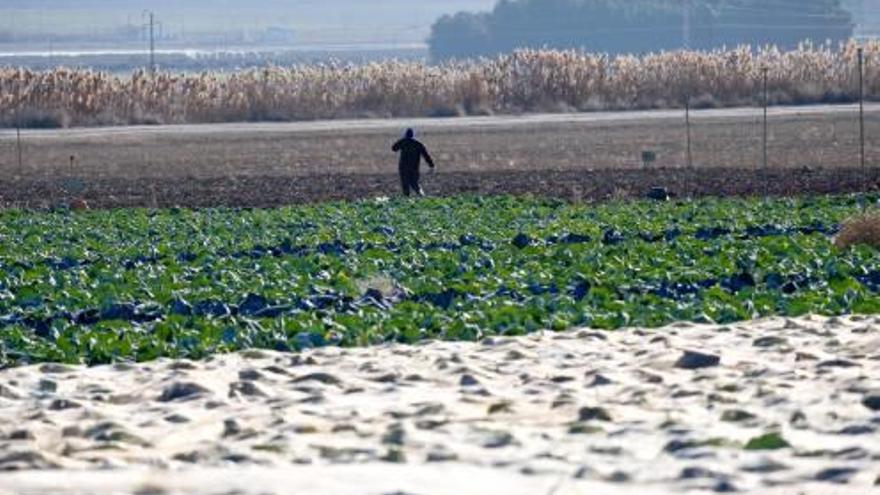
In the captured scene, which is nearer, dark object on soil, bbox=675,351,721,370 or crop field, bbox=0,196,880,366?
dark object on soil, bbox=675,351,721,370

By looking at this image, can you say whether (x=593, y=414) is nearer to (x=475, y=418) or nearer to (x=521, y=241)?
(x=475, y=418)

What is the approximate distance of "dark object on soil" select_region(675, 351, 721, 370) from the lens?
13.7m

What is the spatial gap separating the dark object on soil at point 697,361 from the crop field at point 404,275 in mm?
2185

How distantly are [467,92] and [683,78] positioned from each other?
7.23 metres

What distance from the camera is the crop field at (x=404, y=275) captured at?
16.2m

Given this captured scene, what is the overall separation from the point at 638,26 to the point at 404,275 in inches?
4884

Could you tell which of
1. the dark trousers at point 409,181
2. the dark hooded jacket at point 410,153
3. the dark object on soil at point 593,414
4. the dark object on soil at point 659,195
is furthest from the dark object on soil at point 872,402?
the dark trousers at point 409,181

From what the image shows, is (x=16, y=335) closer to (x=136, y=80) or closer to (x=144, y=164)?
(x=144, y=164)

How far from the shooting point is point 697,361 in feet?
45.4

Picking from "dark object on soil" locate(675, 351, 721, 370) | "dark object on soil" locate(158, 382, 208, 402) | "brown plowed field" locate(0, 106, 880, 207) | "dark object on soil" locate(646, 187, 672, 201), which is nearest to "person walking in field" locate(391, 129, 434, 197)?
"brown plowed field" locate(0, 106, 880, 207)

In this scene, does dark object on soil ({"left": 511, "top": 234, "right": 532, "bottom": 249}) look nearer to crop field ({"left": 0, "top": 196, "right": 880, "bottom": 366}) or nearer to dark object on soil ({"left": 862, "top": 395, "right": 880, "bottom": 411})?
crop field ({"left": 0, "top": 196, "right": 880, "bottom": 366})

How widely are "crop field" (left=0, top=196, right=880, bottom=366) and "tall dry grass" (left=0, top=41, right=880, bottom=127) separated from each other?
3917 centimetres

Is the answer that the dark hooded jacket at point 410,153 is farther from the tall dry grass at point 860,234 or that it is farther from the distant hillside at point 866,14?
the distant hillside at point 866,14

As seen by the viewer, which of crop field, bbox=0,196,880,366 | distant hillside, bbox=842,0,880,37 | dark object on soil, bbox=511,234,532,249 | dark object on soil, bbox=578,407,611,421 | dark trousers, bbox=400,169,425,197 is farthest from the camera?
distant hillside, bbox=842,0,880,37
